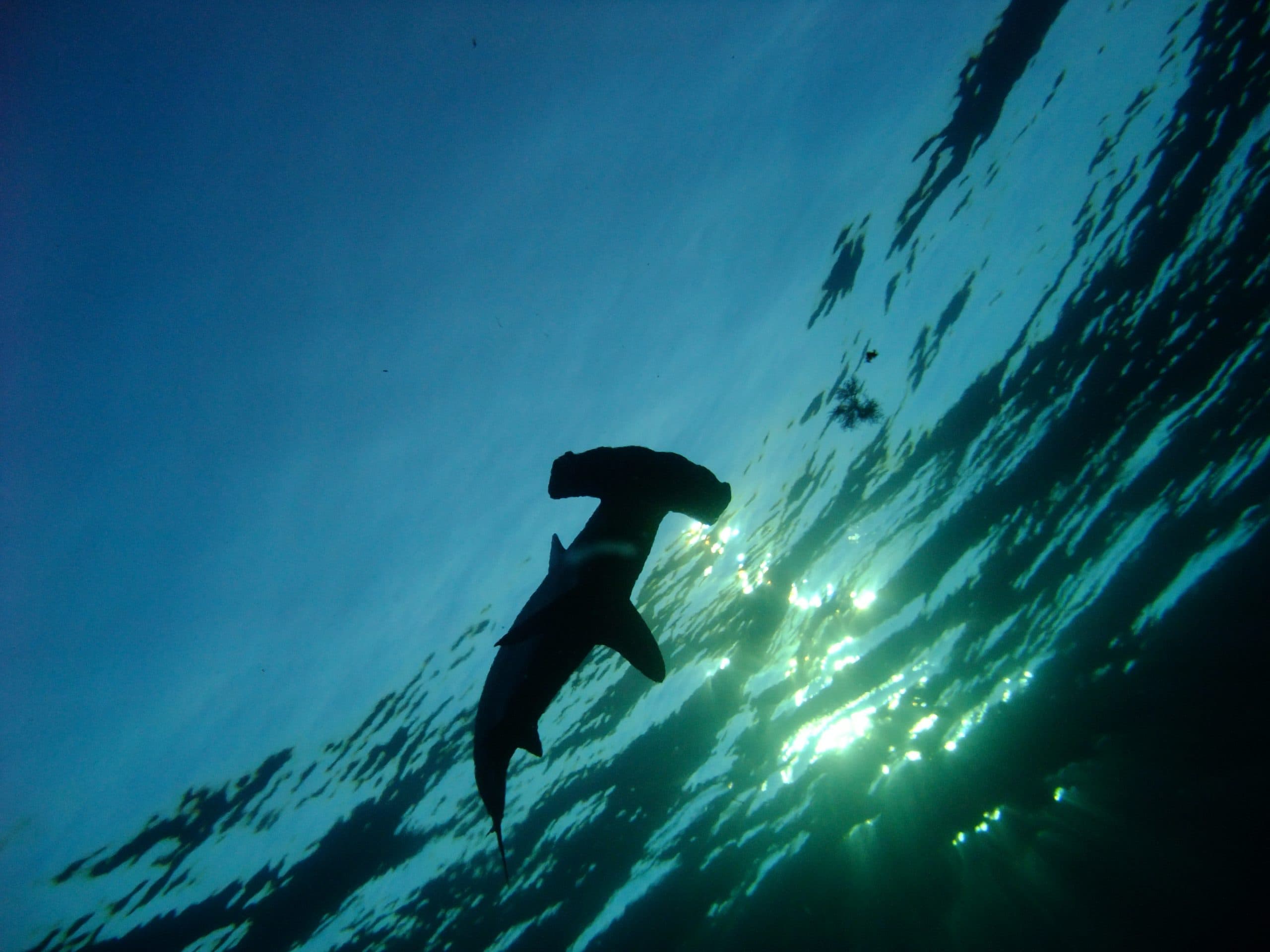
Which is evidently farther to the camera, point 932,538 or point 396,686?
point 932,538

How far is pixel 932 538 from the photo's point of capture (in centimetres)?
1451

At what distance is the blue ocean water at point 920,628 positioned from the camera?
10.2m

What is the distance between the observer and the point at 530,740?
3.02 metres

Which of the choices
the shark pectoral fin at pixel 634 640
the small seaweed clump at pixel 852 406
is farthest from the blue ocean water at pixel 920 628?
the shark pectoral fin at pixel 634 640

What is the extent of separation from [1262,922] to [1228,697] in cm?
727

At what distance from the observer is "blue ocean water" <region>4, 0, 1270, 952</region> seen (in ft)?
33.6

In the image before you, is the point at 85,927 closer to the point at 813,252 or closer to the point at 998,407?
the point at 813,252

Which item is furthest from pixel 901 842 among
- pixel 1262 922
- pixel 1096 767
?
pixel 1262 922

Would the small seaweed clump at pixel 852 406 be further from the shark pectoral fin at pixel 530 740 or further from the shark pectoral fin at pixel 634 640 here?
the shark pectoral fin at pixel 530 740

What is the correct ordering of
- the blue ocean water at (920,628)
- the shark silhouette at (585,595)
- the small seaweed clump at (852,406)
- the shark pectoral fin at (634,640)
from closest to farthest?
the shark silhouette at (585,595)
the shark pectoral fin at (634,640)
the blue ocean water at (920,628)
the small seaweed clump at (852,406)

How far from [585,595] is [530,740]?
2.85 ft

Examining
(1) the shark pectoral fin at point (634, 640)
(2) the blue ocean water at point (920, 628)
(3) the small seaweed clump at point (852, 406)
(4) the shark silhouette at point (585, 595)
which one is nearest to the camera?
(4) the shark silhouette at point (585, 595)

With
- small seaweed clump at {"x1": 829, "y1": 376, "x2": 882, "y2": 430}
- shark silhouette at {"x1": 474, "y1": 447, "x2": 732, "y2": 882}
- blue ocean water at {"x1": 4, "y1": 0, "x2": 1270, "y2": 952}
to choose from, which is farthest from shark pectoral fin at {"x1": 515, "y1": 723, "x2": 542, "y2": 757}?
small seaweed clump at {"x1": 829, "y1": 376, "x2": 882, "y2": 430}

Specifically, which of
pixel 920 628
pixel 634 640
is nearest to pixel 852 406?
pixel 920 628
